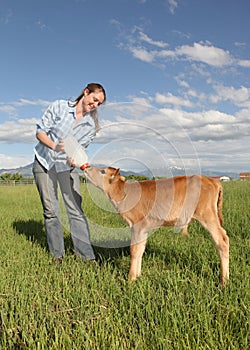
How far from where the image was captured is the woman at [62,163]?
5.32 m

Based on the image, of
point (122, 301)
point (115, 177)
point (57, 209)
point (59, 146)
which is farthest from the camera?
point (57, 209)

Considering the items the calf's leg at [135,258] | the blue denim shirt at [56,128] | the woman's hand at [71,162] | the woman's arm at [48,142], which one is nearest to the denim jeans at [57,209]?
the blue denim shirt at [56,128]

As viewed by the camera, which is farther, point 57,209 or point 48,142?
point 57,209

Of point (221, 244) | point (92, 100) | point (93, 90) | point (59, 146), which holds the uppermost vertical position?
point (93, 90)

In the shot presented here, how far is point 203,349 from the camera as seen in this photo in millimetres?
3084

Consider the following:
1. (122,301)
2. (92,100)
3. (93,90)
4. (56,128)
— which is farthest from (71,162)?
(122,301)

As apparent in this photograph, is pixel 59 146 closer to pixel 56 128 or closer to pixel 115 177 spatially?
pixel 56 128

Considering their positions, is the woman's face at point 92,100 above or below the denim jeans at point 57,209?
above

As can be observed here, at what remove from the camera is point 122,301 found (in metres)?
4.09

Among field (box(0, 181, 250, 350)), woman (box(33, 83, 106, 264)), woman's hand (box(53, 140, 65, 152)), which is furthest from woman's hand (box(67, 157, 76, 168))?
field (box(0, 181, 250, 350))

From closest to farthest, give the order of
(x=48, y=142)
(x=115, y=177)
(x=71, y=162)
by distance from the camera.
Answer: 1. (x=115, y=177)
2. (x=71, y=162)
3. (x=48, y=142)

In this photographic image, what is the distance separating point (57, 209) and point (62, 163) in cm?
95

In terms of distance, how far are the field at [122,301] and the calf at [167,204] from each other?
0.25 metres

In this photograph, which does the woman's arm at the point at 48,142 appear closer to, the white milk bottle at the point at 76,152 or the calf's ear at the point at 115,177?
the white milk bottle at the point at 76,152
